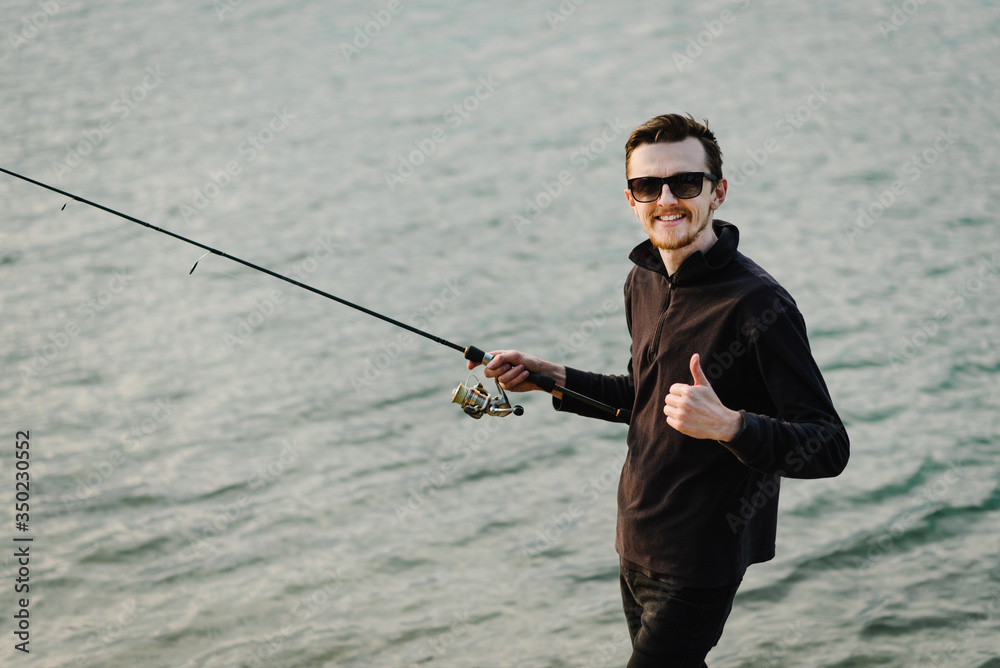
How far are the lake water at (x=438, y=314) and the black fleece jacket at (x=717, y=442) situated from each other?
1745 millimetres

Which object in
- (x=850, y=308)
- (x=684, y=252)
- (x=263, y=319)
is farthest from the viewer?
(x=263, y=319)

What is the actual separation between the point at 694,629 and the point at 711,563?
17cm

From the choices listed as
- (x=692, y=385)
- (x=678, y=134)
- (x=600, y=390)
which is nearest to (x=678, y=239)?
(x=678, y=134)

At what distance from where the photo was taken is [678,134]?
2.37 metres

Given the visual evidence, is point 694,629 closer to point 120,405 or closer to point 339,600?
point 339,600

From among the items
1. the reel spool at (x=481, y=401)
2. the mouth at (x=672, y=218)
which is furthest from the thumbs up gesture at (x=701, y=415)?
the reel spool at (x=481, y=401)

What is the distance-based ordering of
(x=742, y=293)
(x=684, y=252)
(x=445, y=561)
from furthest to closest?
1. (x=445, y=561)
2. (x=684, y=252)
3. (x=742, y=293)

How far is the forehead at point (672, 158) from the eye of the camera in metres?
2.35

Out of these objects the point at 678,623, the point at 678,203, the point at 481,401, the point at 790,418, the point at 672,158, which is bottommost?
A: the point at 678,623

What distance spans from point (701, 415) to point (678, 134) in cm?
70

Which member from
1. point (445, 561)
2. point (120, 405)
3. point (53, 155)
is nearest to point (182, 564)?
point (445, 561)

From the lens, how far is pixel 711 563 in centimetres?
232

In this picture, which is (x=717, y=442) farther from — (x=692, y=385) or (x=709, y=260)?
(x=709, y=260)

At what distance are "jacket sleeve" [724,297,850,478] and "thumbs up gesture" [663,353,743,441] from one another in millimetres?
27
